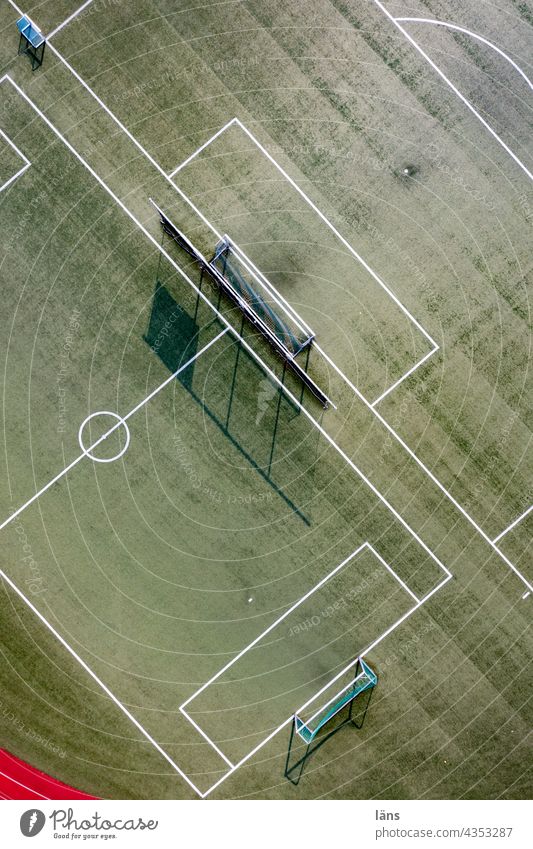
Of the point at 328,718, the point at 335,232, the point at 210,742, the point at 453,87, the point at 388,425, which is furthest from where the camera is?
the point at 453,87

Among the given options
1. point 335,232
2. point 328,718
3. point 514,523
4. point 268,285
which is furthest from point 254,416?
point 328,718

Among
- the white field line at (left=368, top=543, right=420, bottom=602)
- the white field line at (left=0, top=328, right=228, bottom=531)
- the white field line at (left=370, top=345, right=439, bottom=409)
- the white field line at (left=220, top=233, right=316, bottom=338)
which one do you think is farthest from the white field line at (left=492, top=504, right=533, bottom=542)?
the white field line at (left=0, top=328, right=228, bottom=531)

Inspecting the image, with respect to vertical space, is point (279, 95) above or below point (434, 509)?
above

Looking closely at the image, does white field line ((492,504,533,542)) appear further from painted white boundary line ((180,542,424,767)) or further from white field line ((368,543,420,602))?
painted white boundary line ((180,542,424,767))

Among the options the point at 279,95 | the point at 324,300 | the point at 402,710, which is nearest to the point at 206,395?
the point at 324,300

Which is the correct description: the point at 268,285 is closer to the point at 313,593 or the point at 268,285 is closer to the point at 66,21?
the point at 313,593

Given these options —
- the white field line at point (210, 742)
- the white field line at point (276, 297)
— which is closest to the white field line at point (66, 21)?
the white field line at point (276, 297)
